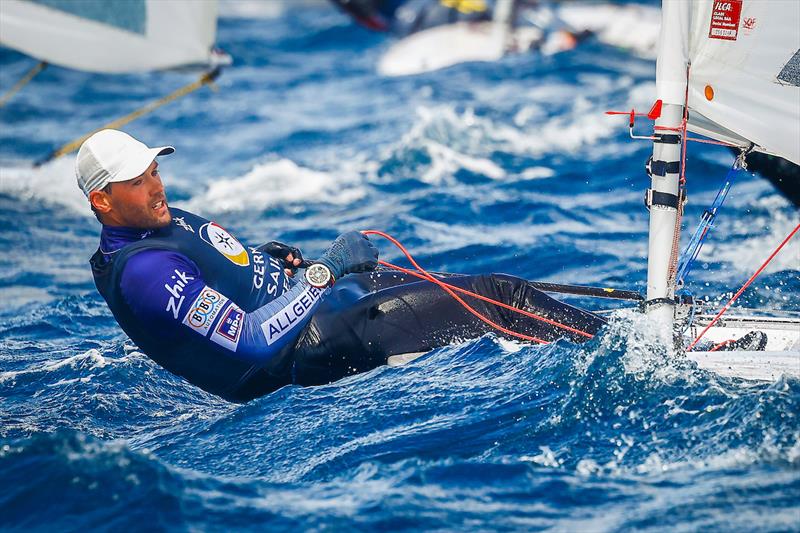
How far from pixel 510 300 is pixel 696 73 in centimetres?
108

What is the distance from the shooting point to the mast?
3680 mm

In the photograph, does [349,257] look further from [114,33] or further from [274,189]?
[274,189]

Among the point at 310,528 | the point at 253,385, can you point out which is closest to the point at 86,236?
the point at 253,385

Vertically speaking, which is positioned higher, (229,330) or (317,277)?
(317,277)

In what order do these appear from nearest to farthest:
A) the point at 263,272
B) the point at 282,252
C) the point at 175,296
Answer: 1. the point at 175,296
2. the point at 263,272
3. the point at 282,252

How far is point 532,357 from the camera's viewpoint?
408 centimetres

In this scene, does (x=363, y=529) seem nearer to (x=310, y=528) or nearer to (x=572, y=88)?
(x=310, y=528)

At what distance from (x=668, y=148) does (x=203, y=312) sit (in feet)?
5.65

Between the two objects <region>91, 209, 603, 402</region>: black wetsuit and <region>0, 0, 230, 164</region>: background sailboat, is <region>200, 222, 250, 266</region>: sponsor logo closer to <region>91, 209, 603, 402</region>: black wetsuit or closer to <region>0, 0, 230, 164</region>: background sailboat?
<region>91, 209, 603, 402</region>: black wetsuit

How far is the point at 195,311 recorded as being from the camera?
3613 millimetres

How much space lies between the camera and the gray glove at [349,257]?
Result: 3.86 m

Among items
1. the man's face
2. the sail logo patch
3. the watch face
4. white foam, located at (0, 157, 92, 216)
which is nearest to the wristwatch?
the watch face

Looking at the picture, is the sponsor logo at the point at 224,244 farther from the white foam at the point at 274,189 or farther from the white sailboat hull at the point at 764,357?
the white foam at the point at 274,189

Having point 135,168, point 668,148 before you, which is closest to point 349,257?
point 135,168
